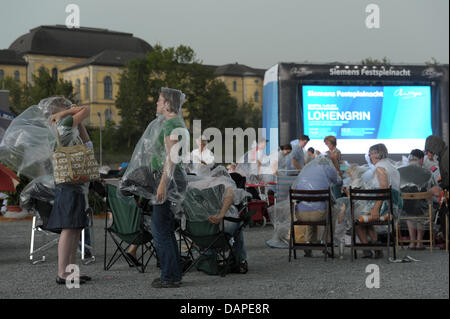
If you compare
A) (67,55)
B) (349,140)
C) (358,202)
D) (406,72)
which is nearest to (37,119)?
(358,202)

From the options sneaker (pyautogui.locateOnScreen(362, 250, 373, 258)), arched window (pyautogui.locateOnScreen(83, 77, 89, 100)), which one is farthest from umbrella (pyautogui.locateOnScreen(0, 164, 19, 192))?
arched window (pyautogui.locateOnScreen(83, 77, 89, 100))

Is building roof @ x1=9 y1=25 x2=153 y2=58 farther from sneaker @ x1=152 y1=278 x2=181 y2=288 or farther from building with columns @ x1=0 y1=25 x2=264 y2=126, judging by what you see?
sneaker @ x1=152 y1=278 x2=181 y2=288

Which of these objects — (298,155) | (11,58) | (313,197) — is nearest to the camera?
(313,197)

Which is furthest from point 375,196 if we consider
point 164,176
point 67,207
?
point 67,207

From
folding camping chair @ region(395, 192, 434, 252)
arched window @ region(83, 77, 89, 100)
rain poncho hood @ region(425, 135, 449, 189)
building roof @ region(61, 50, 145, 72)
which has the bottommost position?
folding camping chair @ region(395, 192, 434, 252)

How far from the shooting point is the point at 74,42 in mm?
106812

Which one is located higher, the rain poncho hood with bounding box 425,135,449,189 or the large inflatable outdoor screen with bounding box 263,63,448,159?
the large inflatable outdoor screen with bounding box 263,63,448,159

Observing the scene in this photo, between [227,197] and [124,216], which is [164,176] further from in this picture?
[124,216]

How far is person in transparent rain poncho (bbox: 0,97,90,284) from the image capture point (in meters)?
6.51

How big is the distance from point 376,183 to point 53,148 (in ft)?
13.2

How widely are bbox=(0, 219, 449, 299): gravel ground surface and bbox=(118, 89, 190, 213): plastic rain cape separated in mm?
865

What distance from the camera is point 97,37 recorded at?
110m

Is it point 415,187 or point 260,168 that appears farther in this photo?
point 260,168
